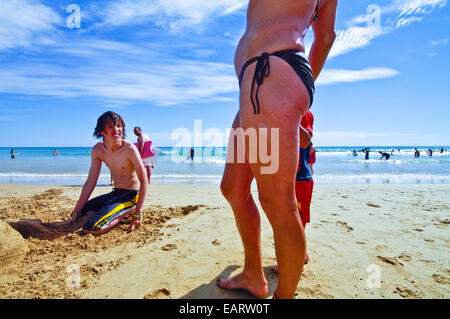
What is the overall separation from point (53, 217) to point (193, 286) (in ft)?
9.48

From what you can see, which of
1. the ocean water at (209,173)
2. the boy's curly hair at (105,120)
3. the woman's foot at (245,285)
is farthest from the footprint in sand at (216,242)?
the ocean water at (209,173)

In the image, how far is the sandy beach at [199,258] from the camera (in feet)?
6.02

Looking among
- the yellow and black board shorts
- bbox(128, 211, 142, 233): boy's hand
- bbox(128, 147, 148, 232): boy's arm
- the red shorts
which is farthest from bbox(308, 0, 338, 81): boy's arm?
the yellow and black board shorts

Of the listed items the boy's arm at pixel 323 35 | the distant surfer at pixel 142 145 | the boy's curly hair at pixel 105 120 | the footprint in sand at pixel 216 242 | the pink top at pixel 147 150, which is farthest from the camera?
the pink top at pixel 147 150

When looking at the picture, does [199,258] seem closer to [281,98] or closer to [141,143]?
[281,98]

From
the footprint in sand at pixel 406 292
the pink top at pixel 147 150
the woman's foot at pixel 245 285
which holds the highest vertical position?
the pink top at pixel 147 150

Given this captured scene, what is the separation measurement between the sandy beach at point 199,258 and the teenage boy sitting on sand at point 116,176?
0.28 m

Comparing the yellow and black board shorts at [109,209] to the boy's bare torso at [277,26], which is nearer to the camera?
the boy's bare torso at [277,26]

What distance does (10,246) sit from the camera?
7.32ft

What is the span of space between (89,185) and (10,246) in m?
1.34

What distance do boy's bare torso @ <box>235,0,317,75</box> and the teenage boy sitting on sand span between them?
2.48m

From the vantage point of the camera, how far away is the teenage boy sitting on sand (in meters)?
3.35

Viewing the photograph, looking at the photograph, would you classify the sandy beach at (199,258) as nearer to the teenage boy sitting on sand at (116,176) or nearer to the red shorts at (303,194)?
the teenage boy sitting on sand at (116,176)
